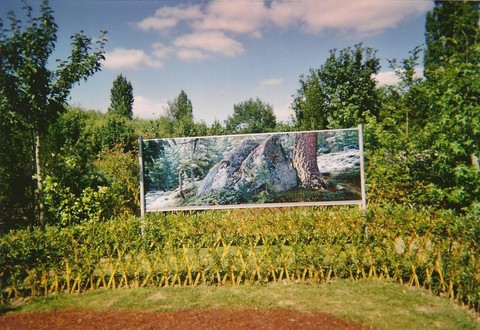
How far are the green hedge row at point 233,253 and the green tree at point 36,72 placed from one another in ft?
5.37

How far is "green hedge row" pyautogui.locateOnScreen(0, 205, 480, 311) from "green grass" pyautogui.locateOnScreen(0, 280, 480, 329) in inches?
11.9

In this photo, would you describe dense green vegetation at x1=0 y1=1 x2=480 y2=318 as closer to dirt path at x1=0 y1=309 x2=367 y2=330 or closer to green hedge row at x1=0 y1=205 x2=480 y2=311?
green hedge row at x1=0 y1=205 x2=480 y2=311

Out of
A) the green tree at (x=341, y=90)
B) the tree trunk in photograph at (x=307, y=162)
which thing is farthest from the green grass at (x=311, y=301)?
the green tree at (x=341, y=90)

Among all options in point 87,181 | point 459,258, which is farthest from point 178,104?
point 459,258

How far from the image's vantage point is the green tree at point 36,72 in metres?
7.02

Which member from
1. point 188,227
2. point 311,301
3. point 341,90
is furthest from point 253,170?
point 341,90

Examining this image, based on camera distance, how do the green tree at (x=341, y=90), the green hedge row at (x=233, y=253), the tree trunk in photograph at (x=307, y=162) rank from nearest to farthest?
the green hedge row at (x=233, y=253), the tree trunk in photograph at (x=307, y=162), the green tree at (x=341, y=90)

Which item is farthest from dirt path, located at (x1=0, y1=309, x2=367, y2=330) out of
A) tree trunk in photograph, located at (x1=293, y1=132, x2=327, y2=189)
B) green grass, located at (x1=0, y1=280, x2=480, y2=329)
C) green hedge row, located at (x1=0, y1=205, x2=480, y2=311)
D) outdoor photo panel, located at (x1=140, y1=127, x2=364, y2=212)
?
tree trunk in photograph, located at (x1=293, y1=132, x2=327, y2=189)

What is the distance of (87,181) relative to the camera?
1002 centimetres

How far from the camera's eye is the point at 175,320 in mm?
5219

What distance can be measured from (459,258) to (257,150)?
552 centimetres

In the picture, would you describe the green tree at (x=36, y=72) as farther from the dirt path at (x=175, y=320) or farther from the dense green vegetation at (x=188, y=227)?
the dirt path at (x=175, y=320)

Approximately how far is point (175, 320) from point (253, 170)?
5.01 metres

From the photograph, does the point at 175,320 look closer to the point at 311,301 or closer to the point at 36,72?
the point at 311,301
